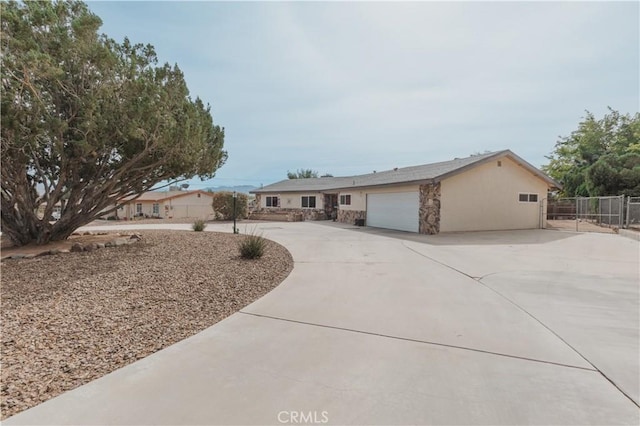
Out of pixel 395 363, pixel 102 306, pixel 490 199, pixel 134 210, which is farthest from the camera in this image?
pixel 134 210

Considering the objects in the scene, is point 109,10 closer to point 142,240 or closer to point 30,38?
point 30,38

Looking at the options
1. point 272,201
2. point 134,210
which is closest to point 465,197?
point 272,201

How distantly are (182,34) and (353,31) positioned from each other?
4.94 metres

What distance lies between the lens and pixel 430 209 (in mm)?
15508

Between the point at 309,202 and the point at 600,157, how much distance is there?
22081 mm

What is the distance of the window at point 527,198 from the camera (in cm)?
1781

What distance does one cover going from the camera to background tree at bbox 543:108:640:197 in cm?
2139

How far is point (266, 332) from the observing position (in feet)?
12.9

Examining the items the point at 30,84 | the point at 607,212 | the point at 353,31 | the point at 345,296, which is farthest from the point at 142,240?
the point at 607,212

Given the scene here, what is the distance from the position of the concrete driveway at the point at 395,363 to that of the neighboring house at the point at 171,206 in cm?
3789

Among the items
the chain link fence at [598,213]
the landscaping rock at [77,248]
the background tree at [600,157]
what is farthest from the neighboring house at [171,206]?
the background tree at [600,157]

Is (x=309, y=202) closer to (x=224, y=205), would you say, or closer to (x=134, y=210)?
(x=224, y=205)

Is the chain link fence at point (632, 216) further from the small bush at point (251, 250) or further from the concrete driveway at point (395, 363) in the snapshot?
the small bush at point (251, 250)

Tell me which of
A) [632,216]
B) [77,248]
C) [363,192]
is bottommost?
[77,248]
